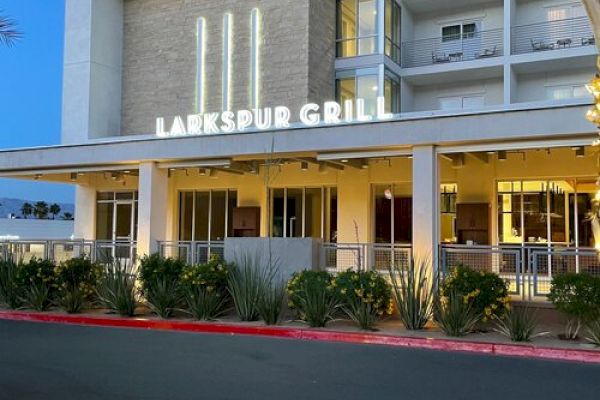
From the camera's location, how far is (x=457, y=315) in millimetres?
11203

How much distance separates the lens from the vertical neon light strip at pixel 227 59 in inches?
947

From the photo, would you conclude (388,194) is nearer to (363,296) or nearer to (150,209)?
(150,209)

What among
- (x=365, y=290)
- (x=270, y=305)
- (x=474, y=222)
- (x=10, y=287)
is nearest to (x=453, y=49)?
(x=474, y=222)

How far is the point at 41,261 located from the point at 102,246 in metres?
1.92

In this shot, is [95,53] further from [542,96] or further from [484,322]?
[484,322]

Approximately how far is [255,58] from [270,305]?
1343 cm

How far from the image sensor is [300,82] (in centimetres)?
Answer: 2284

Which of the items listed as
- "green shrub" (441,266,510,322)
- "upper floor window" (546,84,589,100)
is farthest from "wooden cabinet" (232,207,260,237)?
"upper floor window" (546,84,589,100)

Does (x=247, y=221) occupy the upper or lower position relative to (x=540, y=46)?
lower

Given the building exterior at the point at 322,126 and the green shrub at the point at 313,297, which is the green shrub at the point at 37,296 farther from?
the green shrub at the point at 313,297

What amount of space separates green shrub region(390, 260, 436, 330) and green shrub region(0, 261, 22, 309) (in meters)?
9.15

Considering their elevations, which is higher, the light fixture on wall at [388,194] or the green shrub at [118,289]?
the light fixture on wall at [388,194]

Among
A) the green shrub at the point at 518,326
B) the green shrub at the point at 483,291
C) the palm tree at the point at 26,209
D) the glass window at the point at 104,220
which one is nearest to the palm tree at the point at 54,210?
the palm tree at the point at 26,209

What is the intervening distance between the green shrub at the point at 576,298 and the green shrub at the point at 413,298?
7.29 feet
